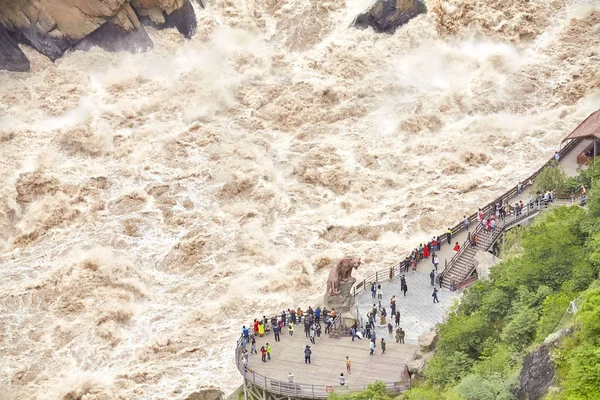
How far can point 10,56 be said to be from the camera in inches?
2427

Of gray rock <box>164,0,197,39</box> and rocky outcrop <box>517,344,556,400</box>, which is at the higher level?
gray rock <box>164,0,197,39</box>

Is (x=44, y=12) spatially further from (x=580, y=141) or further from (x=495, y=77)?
(x=580, y=141)

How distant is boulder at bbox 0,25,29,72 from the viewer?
61.3 metres

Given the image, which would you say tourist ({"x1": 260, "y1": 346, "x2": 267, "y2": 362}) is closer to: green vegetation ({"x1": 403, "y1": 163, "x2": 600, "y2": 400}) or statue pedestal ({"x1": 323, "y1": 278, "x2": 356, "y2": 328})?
statue pedestal ({"x1": 323, "y1": 278, "x2": 356, "y2": 328})

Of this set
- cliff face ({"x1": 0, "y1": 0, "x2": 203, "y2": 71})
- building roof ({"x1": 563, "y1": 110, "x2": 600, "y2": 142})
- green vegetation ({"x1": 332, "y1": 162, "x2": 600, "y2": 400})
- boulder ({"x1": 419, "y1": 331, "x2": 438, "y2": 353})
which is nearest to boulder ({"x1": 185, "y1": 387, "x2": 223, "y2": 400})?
boulder ({"x1": 419, "y1": 331, "x2": 438, "y2": 353})

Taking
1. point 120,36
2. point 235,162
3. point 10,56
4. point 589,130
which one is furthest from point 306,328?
point 120,36

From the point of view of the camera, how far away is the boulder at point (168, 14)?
Result: 216 ft

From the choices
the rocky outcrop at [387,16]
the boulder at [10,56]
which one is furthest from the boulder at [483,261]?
the boulder at [10,56]

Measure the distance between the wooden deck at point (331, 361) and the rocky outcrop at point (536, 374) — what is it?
8025mm

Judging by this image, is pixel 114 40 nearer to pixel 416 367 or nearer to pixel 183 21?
pixel 183 21

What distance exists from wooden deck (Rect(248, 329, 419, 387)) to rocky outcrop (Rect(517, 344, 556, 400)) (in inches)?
316

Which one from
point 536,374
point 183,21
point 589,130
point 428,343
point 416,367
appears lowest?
point 589,130

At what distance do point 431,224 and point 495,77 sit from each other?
15.9 m

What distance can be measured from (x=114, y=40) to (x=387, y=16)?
1784cm
